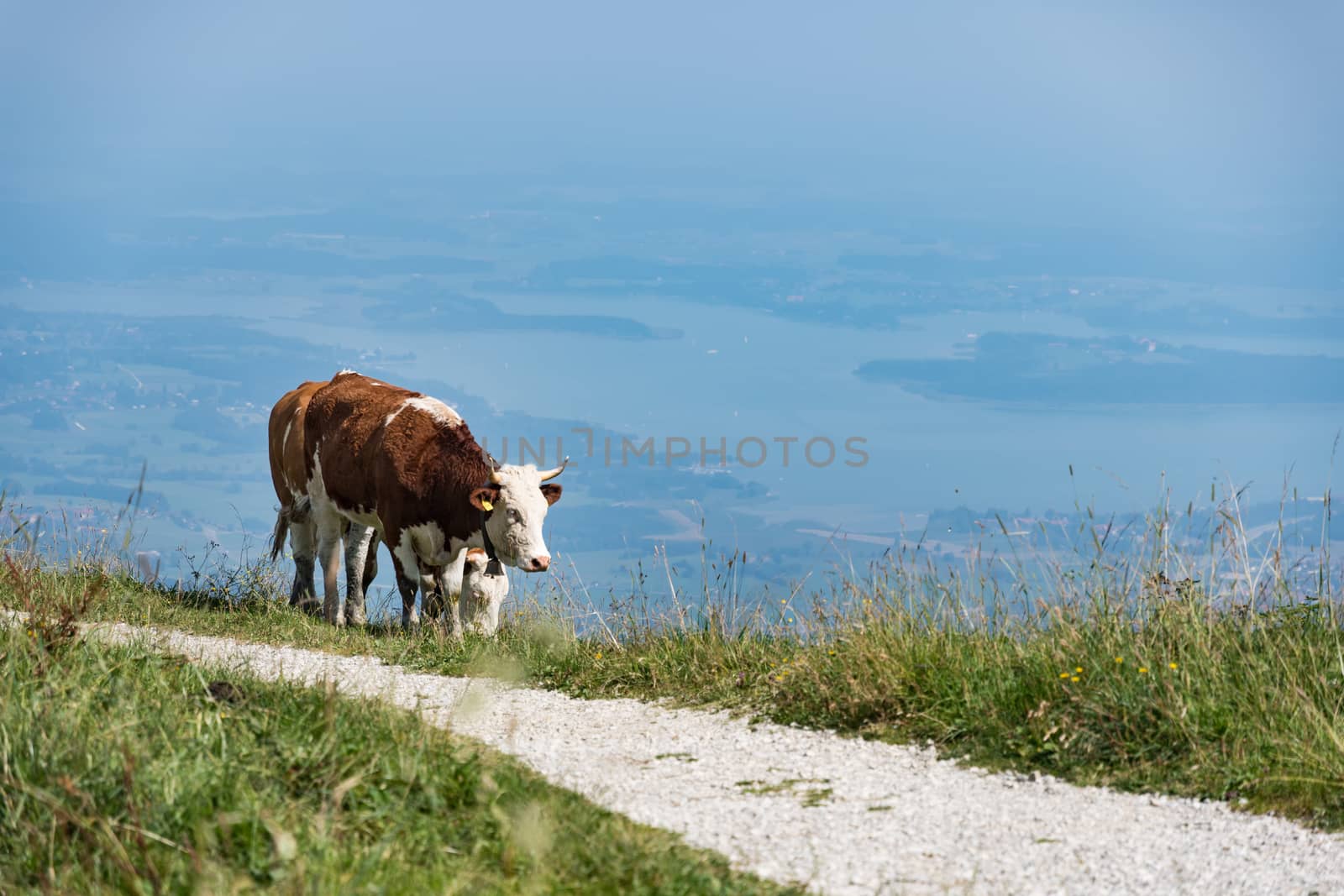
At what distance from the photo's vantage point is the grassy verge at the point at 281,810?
484 cm

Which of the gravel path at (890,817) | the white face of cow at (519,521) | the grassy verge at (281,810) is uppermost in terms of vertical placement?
the white face of cow at (519,521)

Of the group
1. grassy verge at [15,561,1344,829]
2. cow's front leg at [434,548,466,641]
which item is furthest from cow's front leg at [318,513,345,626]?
grassy verge at [15,561,1344,829]

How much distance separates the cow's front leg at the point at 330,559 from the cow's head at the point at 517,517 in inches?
105

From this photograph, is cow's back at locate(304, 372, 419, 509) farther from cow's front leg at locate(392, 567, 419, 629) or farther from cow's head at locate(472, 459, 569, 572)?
cow's head at locate(472, 459, 569, 572)

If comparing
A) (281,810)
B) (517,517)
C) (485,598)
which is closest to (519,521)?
(517,517)

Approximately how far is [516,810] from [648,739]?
206 centimetres

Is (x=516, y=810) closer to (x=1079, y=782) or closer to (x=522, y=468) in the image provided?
(x=1079, y=782)

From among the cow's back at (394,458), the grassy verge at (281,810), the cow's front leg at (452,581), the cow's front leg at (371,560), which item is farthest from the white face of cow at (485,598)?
the grassy verge at (281,810)

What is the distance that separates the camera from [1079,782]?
6.77m

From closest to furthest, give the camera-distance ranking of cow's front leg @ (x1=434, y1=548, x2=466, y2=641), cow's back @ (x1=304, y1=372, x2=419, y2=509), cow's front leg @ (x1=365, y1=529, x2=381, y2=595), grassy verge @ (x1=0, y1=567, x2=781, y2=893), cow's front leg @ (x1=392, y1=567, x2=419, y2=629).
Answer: grassy verge @ (x1=0, y1=567, x2=781, y2=893) < cow's front leg @ (x1=434, y1=548, x2=466, y2=641) < cow's front leg @ (x1=392, y1=567, x2=419, y2=629) < cow's back @ (x1=304, y1=372, x2=419, y2=509) < cow's front leg @ (x1=365, y1=529, x2=381, y2=595)

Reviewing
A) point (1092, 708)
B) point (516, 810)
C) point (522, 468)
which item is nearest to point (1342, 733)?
point (1092, 708)

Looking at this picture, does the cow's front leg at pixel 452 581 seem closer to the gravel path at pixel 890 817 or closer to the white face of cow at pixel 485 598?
the white face of cow at pixel 485 598

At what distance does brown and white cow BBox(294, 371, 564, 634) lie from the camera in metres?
11.7

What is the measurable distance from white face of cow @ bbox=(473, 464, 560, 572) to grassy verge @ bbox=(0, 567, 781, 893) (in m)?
4.94
